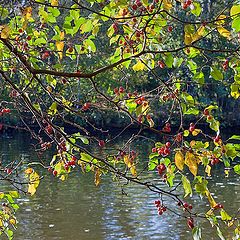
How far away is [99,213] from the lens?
11766 mm

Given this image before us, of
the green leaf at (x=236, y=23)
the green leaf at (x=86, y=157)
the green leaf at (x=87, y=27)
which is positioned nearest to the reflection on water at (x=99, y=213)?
the green leaf at (x=86, y=157)

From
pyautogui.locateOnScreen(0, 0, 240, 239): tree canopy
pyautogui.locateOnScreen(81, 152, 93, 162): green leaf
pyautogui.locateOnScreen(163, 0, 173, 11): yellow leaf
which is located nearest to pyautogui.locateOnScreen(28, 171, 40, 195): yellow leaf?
pyautogui.locateOnScreen(0, 0, 240, 239): tree canopy

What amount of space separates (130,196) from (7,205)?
1009 centimetres

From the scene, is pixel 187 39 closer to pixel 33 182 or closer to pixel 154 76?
pixel 154 76

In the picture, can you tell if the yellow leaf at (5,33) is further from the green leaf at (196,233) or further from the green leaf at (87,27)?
the green leaf at (196,233)

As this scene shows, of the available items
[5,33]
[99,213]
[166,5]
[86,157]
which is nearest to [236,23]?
[166,5]

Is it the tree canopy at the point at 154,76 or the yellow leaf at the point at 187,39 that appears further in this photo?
the tree canopy at the point at 154,76

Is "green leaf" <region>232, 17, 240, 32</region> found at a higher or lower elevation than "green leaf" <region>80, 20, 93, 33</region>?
lower

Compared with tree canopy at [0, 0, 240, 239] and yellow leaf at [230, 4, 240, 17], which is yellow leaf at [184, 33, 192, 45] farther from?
yellow leaf at [230, 4, 240, 17]

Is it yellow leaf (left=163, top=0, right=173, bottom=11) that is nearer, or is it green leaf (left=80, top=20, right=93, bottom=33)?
yellow leaf (left=163, top=0, right=173, bottom=11)

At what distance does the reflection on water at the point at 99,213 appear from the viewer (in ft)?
34.1

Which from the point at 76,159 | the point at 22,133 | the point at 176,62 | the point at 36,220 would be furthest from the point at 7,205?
the point at 22,133

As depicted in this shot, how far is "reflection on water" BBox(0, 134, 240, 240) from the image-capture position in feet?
34.1

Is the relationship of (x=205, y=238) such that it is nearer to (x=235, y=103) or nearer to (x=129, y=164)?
(x=129, y=164)
